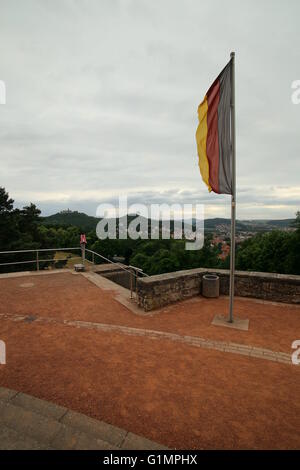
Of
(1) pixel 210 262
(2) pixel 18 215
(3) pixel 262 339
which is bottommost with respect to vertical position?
(1) pixel 210 262

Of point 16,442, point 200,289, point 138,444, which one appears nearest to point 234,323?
point 200,289

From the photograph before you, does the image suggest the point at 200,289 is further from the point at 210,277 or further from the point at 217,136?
the point at 217,136

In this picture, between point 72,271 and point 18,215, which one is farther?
point 18,215

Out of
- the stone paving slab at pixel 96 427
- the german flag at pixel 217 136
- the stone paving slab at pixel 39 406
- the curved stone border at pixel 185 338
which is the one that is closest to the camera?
the stone paving slab at pixel 96 427

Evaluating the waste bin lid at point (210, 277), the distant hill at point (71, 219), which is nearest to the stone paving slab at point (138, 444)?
the waste bin lid at point (210, 277)

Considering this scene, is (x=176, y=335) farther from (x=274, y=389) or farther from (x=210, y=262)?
(x=210, y=262)

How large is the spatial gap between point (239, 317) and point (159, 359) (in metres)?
3.14

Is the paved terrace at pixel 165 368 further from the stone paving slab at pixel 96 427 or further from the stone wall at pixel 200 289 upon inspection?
the stone wall at pixel 200 289

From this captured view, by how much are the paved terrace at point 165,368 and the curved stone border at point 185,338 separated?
0.02m

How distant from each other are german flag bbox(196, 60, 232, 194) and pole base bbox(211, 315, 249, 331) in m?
3.28

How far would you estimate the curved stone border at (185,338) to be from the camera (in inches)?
170

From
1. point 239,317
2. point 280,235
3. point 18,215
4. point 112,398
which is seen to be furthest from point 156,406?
point 18,215

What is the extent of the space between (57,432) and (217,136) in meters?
6.22

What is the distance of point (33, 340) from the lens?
4.55m
